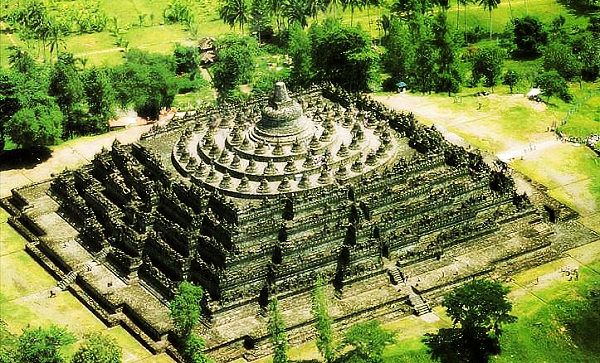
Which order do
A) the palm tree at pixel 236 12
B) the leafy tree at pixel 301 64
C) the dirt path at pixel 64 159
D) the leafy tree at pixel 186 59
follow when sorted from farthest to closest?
the palm tree at pixel 236 12 < the leafy tree at pixel 186 59 < the leafy tree at pixel 301 64 < the dirt path at pixel 64 159

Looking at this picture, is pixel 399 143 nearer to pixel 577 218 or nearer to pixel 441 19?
pixel 577 218

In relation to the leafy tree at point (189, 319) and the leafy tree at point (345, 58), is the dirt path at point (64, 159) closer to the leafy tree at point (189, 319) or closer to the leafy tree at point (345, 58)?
the leafy tree at point (345, 58)

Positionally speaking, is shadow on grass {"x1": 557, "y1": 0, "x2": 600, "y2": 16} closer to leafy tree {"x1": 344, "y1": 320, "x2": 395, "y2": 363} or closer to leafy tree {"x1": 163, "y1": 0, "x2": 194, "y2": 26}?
leafy tree {"x1": 163, "y1": 0, "x2": 194, "y2": 26}

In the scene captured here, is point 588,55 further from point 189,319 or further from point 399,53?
point 189,319

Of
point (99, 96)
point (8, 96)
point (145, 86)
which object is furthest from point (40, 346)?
point (145, 86)

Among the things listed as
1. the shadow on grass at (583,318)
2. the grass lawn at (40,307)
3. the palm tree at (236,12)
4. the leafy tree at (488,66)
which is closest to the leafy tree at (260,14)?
the palm tree at (236,12)

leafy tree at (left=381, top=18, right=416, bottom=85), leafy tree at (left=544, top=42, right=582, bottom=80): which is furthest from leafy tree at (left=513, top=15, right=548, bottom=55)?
leafy tree at (left=381, top=18, right=416, bottom=85)
